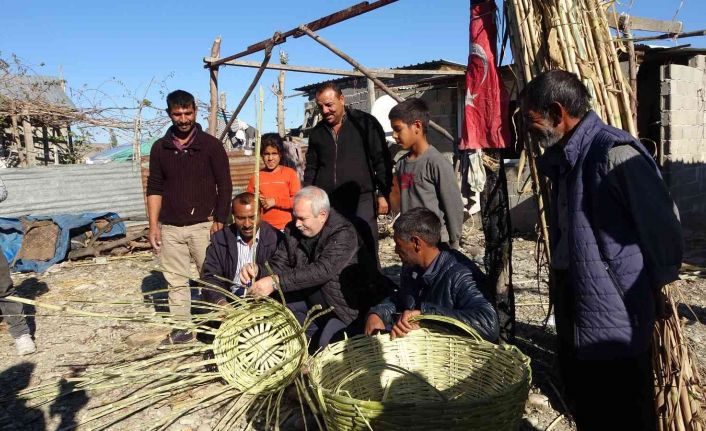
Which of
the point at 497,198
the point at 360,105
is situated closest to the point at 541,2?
the point at 497,198

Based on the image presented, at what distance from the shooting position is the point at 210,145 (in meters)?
4.31

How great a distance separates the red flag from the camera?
10.4ft

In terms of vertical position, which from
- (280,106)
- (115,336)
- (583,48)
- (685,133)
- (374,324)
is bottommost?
(115,336)

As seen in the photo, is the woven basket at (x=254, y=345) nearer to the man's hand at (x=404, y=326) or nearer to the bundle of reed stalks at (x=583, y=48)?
the man's hand at (x=404, y=326)

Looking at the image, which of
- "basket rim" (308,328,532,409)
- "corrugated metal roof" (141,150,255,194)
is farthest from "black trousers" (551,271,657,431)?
"corrugated metal roof" (141,150,255,194)

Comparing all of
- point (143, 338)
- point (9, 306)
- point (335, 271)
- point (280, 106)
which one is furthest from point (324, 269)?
point (280, 106)

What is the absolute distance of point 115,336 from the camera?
15.7ft

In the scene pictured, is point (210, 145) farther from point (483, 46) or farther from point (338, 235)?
point (483, 46)

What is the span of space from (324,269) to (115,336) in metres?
2.51

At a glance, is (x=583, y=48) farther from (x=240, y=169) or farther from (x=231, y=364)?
(x=240, y=169)

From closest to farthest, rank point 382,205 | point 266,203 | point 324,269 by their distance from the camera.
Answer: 1. point 324,269
2. point 382,205
3. point 266,203

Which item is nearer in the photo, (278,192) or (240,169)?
(278,192)

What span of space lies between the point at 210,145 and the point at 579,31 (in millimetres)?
2763

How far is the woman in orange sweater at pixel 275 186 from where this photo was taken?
4.76m
